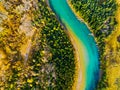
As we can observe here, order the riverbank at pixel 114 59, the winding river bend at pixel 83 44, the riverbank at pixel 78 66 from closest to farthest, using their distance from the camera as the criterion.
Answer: the riverbank at pixel 114 59, the riverbank at pixel 78 66, the winding river bend at pixel 83 44

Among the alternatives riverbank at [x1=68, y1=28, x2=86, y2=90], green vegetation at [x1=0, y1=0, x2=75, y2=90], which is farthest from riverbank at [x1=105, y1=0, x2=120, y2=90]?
green vegetation at [x1=0, y1=0, x2=75, y2=90]

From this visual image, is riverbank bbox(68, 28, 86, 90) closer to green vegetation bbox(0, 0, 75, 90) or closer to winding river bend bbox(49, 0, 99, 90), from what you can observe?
winding river bend bbox(49, 0, 99, 90)

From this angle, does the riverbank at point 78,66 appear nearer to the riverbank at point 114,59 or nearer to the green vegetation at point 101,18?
the green vegetation at point 101,18

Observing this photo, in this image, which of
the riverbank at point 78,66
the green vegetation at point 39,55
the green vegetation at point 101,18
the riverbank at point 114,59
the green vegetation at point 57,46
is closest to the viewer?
the green vegetation at point 39,55

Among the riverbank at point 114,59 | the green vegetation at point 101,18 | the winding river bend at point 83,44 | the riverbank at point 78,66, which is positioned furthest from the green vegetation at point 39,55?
the riverbank at point 114,59

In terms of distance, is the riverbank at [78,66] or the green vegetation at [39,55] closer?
the green vegetation at [39,55]

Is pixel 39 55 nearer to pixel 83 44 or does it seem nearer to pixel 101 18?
pixel 83 44
